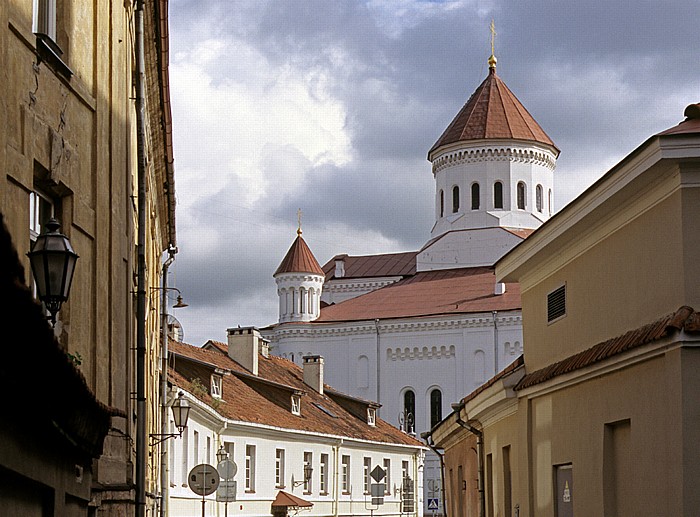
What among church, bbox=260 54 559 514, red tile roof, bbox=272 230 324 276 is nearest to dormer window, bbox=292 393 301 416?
church, bbox=260 54 559 514

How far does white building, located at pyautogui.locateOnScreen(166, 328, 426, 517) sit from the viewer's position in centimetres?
3566

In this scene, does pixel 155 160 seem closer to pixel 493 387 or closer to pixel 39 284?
pixel 493 387

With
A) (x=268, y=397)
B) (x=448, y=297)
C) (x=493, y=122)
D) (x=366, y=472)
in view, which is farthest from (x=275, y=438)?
(x=493, y=122)

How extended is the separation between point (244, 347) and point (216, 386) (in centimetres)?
945

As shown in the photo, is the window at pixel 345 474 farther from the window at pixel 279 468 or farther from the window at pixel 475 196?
the window at pixel 475 196

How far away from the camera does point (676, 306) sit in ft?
39.2

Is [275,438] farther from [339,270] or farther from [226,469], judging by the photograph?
[339,270]

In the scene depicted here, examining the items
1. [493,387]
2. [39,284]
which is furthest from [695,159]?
[493,387]

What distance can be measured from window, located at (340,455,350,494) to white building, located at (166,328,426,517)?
0.12 ft

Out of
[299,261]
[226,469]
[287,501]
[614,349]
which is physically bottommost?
[287,501]

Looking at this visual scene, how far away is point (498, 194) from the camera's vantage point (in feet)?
319

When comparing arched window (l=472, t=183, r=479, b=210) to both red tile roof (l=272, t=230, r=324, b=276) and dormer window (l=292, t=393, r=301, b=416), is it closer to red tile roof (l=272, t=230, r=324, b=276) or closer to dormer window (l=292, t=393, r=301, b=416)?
red tile roof (l=272, t=230, r=324, b=276)

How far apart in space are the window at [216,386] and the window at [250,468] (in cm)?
223

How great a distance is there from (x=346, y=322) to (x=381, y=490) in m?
59.0
